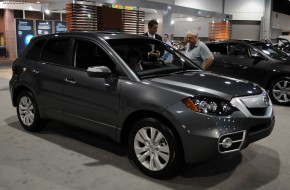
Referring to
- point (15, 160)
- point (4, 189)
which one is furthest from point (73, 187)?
point (15, 160)

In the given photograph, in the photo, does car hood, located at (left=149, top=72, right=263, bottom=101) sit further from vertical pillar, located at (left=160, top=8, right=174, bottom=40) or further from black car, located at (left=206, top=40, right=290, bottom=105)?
vertical pillar, located at (left=160, top=8, right=174, bottom=40)

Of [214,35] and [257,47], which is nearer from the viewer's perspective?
[257,47]

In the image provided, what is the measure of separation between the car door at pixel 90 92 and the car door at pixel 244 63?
467cm

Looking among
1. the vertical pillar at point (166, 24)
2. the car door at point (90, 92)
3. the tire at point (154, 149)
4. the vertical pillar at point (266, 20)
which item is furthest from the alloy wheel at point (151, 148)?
the vertical pillar at point (266, 20)

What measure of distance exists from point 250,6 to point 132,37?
25729 millimetres

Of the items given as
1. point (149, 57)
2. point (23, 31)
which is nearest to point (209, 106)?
point (149, 57)

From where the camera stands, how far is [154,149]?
3.57 metres

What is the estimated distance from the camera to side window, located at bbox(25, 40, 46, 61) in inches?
198

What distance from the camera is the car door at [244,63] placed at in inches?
307

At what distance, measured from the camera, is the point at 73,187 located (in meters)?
3.41

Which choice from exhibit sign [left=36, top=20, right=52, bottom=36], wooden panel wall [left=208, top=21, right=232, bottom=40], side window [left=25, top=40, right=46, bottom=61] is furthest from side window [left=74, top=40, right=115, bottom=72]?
wooden panel wall [left=208, top=21, right=232, bottom=40]

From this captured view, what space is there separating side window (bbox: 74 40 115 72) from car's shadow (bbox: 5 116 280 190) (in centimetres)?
111

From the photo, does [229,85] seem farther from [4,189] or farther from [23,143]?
[23,143]

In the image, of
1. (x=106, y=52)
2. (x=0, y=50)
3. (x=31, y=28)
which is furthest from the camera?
(x=0, y=50)
